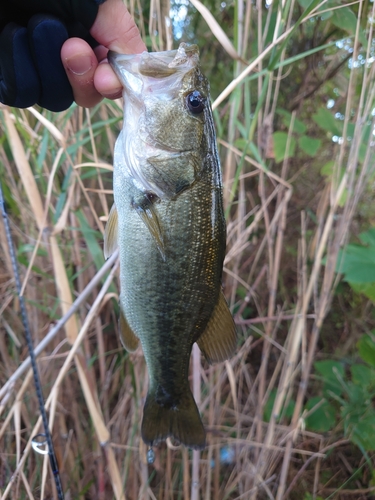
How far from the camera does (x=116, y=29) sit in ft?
2.60

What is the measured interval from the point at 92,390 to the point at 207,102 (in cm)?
92

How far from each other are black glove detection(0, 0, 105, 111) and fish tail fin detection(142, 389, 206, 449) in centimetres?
79

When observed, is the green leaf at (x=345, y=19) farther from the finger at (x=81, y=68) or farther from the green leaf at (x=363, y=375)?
the green leaf at (x=363, y=375)

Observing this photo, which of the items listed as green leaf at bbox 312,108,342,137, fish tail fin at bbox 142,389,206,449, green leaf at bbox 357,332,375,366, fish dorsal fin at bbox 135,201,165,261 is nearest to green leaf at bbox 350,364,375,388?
green leaf at bbox 357,332,375,366

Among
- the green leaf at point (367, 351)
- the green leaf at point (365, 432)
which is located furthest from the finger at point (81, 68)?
the green leaf at point (365, 432)

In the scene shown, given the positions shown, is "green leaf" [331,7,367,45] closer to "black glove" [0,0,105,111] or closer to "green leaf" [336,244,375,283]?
"green leaf" [336,244,375,283]

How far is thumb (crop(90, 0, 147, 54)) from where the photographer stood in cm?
77

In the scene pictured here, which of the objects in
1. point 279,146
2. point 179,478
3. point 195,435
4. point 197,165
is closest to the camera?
point 197,165

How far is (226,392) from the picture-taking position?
2.00 m

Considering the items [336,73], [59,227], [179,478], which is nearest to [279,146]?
[336,73]

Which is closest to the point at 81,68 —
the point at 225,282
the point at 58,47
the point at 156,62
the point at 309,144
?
the point at 58,47

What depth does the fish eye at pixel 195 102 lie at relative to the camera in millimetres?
835

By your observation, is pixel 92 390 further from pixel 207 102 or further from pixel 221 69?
pixel 221 69

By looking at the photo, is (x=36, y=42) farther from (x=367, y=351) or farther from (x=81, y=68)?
(x=367, y=351)
